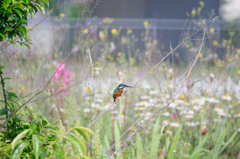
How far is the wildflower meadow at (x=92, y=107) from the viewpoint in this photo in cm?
113

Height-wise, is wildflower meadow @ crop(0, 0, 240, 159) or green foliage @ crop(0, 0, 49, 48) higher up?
green foliage @ crop(0, 0, 49, 48)

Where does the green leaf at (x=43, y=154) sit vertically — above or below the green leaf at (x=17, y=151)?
below

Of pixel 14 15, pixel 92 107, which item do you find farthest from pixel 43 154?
pixel 92 107

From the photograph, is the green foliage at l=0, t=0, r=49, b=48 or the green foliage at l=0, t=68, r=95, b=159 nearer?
the green foliage at l=0, t=68, r=95, b=159

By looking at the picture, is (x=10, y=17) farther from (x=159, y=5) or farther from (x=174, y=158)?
(x=159, y=5)

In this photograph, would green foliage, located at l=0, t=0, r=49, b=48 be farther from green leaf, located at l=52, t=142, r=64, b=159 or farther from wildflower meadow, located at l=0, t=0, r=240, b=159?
green leaf, located at l=52, t=142, r=64, b=159

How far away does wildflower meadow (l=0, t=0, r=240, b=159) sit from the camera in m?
1.13

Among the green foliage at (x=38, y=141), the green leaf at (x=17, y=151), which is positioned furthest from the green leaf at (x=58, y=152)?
the green leaf at (x=17, y=151)

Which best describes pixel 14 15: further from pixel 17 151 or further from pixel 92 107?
pixel 92 107

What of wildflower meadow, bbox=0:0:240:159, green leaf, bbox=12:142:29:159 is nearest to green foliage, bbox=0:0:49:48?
wildflower meadow, bbox=0:0:240:159

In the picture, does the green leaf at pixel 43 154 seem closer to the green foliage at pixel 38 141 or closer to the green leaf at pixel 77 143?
the green foliage at pixel 38 141

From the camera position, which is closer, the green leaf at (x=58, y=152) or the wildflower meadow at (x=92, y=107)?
the green leaf at (x=58, y=152)

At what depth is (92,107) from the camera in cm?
302

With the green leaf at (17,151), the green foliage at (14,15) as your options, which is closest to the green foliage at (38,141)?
the green leaf at (17,151)
